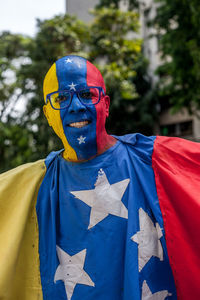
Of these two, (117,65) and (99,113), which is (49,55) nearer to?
(117,65)

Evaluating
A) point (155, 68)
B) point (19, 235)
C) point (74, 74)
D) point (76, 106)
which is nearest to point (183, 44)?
point (155, 68)

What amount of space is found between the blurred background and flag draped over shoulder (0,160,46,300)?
12.4 ft

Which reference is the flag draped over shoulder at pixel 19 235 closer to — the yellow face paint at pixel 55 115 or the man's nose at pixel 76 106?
the yellow face paint at pixel 55 115

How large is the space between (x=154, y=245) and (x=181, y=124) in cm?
1391

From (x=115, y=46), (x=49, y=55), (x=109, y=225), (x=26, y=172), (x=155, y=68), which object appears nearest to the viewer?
(x=109, y=225)

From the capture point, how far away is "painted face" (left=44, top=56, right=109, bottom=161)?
203cm

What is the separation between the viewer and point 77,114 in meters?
2.02

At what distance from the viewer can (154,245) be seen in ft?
6.53

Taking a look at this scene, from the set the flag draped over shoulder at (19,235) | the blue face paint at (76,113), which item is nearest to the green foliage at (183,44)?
the blue face paint at (76,113)

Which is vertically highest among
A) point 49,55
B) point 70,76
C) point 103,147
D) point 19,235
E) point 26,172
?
point 49,55

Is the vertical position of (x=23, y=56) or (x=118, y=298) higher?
(x=23, y=56)

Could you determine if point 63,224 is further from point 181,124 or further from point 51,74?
point 181,124

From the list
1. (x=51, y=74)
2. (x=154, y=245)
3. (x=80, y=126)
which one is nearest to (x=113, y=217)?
(x=154, y=245)

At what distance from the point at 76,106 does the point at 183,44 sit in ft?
24.7
